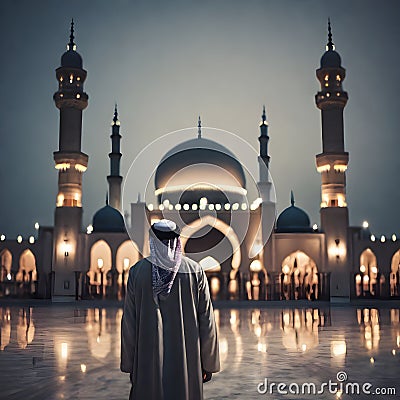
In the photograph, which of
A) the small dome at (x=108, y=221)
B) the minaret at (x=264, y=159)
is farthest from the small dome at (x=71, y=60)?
the minaret at (x=264, y=159)

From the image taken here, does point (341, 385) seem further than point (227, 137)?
No

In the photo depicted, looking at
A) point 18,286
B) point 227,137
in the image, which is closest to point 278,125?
point 227,137

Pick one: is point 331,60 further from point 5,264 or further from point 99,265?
point 5,264

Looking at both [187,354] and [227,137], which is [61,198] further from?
[187,354]

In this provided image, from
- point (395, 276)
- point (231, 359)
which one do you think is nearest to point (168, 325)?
point (231, 359)

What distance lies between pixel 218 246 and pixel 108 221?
4602 millimetres

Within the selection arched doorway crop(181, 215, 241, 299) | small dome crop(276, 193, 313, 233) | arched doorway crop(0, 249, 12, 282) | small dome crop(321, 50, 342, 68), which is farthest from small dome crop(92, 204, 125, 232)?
small dome crop(321, 50, 342, 68)

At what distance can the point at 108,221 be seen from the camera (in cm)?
2217

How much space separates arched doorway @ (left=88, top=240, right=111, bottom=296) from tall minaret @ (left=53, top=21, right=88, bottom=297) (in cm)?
75

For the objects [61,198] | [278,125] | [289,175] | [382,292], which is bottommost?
[382,292]

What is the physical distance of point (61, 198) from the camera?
67.6ft

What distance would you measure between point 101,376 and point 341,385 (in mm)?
2076

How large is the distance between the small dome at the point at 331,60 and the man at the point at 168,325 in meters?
19.7

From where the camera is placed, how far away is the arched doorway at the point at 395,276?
790 inches
